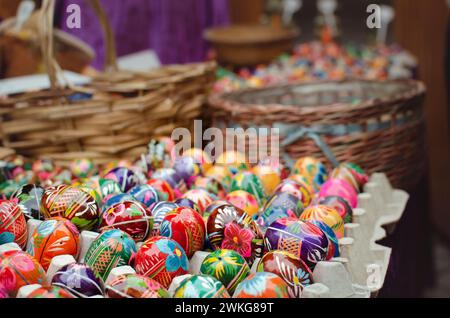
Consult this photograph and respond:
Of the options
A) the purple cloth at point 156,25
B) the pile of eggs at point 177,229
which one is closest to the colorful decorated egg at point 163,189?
the pile of eggs at point 177,229

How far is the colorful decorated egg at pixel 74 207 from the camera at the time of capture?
1219 mm

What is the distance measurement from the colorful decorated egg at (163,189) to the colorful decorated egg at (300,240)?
0.32 m

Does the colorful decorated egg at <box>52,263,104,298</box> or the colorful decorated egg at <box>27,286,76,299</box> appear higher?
the colorful decorated egg at <box>27,286,76,299</box>

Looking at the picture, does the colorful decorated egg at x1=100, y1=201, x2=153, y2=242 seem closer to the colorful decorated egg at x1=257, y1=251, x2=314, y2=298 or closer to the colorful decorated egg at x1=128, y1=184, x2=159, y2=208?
the colorful decorated egg at x1=128, y1=184, x2=159, y2=208

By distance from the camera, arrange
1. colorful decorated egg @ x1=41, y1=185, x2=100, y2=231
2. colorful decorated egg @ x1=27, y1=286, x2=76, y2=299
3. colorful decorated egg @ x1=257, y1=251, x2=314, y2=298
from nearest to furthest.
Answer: colorful decorated egg @ x1=27, y1=286, x2=76, y2=299
colorful decorated egg @ x1=257, y1=251, x2=314, y2=298
colorful decorated egg @ x1=41, y1=185, x2=100, y2=231

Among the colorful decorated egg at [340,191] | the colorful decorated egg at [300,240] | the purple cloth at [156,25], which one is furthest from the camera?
the purple cloth at [156,25]

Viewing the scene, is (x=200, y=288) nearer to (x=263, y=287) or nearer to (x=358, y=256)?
(x=263, y=287)

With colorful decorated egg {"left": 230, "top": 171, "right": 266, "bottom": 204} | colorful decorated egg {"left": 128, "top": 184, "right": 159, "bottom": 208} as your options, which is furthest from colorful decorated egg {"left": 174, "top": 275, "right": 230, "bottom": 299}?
colorful decorated egg {"left": 230, "top": 171, "right": 266, "bottom": 204}

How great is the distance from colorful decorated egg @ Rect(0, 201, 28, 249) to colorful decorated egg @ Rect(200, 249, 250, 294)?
37 centimetres

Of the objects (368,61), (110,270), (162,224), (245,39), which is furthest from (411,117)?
(245,39)

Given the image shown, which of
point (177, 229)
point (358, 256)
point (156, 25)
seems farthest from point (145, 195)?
point (156, 25)

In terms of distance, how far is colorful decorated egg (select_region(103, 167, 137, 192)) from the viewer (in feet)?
4.73

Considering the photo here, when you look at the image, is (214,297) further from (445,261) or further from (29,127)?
(445,261)

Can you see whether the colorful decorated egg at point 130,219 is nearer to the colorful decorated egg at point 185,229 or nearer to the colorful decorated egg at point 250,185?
the colorful decorated egg at point 185,229
